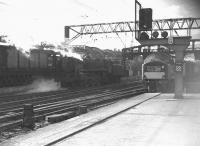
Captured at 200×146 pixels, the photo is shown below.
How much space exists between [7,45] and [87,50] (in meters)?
12.2

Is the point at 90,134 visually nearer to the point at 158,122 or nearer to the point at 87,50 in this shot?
the point at 158,122

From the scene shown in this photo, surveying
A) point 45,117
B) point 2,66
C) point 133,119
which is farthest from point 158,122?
point 2,66

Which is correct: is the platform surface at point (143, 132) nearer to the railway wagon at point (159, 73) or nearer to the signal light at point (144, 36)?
the signal light at point (144, 36)

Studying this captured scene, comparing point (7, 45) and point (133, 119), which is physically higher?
point (7, 45)

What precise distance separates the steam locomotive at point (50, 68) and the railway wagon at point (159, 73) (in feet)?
22.7

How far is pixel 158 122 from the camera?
33.0 feet

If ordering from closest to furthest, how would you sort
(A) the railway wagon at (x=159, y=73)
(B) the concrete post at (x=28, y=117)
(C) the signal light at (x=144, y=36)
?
(B) the concrete post at (x=28, y=117)
(C) the signal light at (x=144, y=36)
(A) the railway wagon at (x=159, y=73)

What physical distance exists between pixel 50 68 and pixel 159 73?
30.7ft

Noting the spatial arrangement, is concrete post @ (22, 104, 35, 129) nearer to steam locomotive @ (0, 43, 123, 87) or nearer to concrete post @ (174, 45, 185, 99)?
concrete post @ (174, 45, 185, 99)

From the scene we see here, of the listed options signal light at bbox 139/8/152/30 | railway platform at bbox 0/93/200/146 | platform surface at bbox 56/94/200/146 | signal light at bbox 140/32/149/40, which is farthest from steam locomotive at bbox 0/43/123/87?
platform surface at bbox 56/94/200/146

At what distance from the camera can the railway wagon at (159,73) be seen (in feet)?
91.4

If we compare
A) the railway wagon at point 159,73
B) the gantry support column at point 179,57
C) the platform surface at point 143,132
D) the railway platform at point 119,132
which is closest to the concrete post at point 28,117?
the railway platform at point 119,132

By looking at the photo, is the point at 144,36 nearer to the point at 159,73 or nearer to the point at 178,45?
the point at 178,45

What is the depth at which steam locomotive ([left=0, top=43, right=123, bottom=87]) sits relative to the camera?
2548 cm
